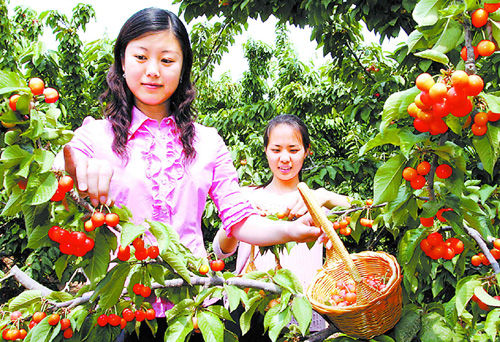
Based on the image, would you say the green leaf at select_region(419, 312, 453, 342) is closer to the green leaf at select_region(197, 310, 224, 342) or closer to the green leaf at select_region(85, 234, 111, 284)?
the green leaf at select_region(197, 310, 224, 342)

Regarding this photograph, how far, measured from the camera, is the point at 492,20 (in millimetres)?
1057

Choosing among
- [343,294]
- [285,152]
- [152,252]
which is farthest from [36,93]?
[285,152]

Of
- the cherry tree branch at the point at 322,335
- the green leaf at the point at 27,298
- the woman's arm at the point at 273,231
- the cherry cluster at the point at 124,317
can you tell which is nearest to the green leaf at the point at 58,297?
the green leaf at the point at 27,298

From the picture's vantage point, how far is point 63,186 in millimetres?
968

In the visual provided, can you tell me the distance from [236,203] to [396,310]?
2.34 ft

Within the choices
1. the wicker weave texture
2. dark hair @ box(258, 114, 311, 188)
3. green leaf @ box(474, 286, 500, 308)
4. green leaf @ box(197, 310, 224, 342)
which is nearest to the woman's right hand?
green leaf @ box(197, 310, 224, 342)

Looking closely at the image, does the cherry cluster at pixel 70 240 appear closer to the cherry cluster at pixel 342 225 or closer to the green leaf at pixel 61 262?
the green leaf at pixel 61 262

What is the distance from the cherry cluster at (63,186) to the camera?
3.17 ft

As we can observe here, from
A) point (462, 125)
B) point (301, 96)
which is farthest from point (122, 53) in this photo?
point (301, 96)

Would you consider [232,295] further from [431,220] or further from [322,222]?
[431,220]

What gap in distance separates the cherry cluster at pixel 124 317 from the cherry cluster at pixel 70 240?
0.36 meters

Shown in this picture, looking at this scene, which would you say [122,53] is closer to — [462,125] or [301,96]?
[462,125]

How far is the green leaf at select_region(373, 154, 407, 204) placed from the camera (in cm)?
115

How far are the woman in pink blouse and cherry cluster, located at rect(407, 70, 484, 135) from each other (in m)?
0.53
